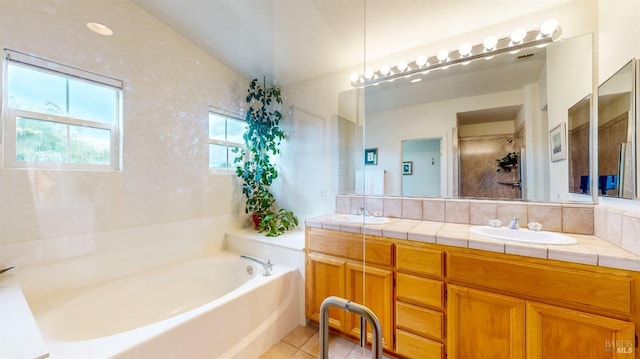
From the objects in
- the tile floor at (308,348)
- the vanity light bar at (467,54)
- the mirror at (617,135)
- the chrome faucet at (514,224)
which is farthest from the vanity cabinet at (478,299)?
the vanity light bar at (467,54)

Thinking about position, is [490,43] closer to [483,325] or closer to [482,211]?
[482,211]

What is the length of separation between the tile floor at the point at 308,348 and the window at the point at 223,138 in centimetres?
180

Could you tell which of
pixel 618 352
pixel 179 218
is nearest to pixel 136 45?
pixel 179 218

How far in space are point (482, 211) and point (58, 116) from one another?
3033 millimetres

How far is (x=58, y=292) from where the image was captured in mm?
1620

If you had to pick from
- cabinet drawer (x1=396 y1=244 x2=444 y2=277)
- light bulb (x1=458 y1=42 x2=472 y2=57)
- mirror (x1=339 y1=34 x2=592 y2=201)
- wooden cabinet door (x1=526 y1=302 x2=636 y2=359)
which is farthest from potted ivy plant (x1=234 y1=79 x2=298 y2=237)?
wooden cabinet door (x1=526 y1=302 x2=636 y2=359)

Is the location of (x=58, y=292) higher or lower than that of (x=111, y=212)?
lower

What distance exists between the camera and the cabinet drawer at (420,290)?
1.37m

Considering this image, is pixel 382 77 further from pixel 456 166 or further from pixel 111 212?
pixel 111 212

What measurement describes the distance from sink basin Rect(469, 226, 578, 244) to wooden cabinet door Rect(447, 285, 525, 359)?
1.11ft

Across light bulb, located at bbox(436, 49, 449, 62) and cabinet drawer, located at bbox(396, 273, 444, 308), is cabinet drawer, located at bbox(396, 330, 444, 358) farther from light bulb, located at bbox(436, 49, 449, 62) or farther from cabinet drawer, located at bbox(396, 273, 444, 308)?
light bulb, located at bbox(436, 49, 449, 62)

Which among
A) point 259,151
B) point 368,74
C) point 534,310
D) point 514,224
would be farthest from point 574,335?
point 259,151

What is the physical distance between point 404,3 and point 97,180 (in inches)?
99.9

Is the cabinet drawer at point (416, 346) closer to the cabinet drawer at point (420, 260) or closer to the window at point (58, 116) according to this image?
the cabinet drawer at point (420, 260)
